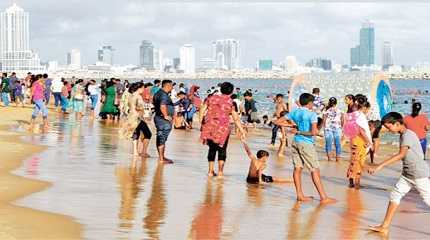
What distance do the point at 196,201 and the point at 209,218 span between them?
4.20 feet

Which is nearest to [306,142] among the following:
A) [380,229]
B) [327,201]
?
[327,201]

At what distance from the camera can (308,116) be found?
11.0 metres

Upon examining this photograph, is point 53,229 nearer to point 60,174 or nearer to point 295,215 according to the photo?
point 295,215

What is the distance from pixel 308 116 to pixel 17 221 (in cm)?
424

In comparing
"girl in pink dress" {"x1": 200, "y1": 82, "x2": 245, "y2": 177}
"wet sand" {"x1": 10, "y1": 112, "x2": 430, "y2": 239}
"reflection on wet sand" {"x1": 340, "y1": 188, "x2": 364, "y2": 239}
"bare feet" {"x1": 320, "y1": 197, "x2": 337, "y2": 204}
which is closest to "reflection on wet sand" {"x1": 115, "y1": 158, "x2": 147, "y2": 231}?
"wet sand" {"x1": 10, "y1": 112, "x2": 430, "y2": 239}

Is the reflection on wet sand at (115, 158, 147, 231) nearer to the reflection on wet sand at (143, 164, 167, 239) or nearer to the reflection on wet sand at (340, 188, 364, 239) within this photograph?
the reflection on wet sand at (143, 164, 167, 239)

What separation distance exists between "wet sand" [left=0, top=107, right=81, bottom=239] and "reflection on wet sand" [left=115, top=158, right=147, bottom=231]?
0.61 meters

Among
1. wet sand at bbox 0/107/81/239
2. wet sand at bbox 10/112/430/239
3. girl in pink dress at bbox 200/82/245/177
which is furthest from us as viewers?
girl in pink dress at bbox 200/82/245/177

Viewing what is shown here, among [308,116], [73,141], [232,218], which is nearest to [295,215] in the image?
[232,218]

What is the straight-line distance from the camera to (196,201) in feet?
35.5

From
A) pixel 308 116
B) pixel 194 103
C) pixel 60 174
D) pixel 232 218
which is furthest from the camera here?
pixel 194 103

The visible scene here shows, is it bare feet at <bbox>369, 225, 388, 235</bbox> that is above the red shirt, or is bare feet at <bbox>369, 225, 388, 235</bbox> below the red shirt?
below

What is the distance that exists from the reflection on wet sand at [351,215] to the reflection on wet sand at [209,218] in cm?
141

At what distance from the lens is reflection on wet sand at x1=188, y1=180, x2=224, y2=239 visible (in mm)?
8598
